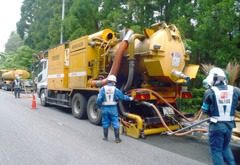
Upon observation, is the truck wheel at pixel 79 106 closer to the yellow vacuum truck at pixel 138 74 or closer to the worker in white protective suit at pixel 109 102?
the yellow vacuum truck at pixel 138 74

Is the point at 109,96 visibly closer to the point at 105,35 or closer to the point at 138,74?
the point at 138,74

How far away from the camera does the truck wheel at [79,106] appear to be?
7.85 metres

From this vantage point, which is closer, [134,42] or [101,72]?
[134,42]

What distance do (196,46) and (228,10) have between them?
176 centimetres

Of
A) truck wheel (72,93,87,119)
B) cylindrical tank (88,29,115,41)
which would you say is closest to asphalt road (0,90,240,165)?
truck wheel (72,93,87,119)

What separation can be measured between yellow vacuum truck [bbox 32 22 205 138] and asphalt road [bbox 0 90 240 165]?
0.56 meters

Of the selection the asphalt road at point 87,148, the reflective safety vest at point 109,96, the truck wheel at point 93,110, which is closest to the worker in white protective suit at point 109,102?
the reflective safety vest at point 109,96

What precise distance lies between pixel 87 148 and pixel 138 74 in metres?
2.86

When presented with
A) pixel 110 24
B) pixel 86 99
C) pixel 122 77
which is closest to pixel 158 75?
pixel 122 77

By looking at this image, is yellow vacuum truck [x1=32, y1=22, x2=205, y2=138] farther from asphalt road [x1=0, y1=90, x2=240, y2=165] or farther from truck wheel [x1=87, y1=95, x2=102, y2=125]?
asphalt road [x1=0, y1=90, x2=240, y2=165]

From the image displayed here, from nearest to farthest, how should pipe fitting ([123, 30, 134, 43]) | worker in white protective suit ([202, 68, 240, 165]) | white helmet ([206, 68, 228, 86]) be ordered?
worker in white protective suit ([202, 68, 240, 165]) < white helmet ([206, 68, 228, 86]) < pipe fitting ([123, 30, 134, 43])

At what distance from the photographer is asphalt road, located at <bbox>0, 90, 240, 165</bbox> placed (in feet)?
13.6

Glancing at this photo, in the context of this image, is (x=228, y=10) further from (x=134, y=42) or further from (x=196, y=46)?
(x=134, y=42)

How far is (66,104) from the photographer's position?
9.17 metres
